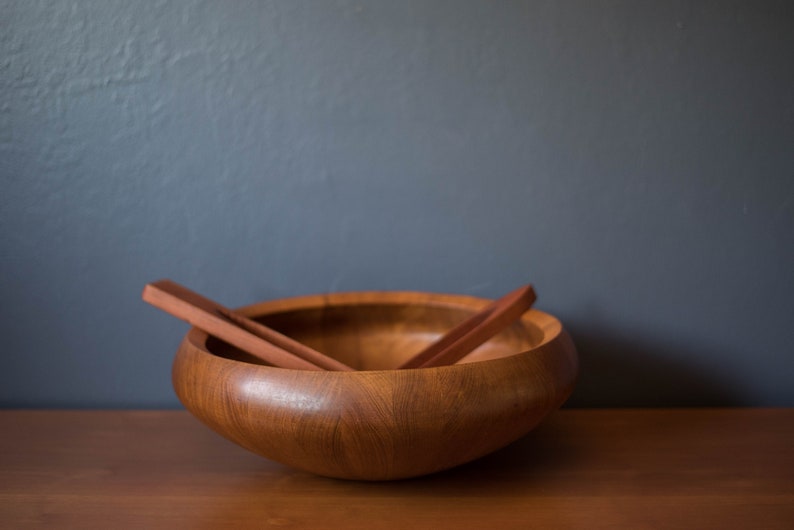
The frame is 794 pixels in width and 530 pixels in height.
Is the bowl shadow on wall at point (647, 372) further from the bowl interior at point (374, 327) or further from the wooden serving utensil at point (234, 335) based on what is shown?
the wooden serving utensil at point (234, 335)

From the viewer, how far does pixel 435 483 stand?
2.04 feet

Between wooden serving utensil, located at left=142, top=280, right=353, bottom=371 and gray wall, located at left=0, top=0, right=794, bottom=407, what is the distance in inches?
7.1

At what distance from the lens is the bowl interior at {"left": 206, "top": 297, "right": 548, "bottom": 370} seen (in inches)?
31.4

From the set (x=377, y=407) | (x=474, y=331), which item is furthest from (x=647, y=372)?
(x=377, y=407)

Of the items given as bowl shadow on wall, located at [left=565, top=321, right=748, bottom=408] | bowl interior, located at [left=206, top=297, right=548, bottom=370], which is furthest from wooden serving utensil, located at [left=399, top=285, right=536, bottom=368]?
bowl shadow on wall, located at [left=565, top=321, right=748, bottom=408]

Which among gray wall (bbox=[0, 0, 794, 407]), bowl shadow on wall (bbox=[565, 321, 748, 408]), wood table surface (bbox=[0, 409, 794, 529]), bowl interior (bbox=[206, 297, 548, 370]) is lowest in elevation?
wood table surface (bbox=[0, 409, 794, 529])

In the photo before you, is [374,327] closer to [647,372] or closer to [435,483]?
[435,483]

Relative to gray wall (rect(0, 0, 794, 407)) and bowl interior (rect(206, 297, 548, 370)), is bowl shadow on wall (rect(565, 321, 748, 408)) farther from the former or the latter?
bowl interior (rect(206, 297, 548, 370))

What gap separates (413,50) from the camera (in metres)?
0.82

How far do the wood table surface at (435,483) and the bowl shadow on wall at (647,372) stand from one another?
78 mm

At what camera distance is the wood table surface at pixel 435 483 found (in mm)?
569

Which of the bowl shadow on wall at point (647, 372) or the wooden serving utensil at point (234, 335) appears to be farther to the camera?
the bowl shadow on wall at point (647, 372)

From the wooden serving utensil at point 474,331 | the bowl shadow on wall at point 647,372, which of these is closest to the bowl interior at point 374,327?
the wooden serving utensil at point 474,331

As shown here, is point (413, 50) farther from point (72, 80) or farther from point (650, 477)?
point (650, 477)
